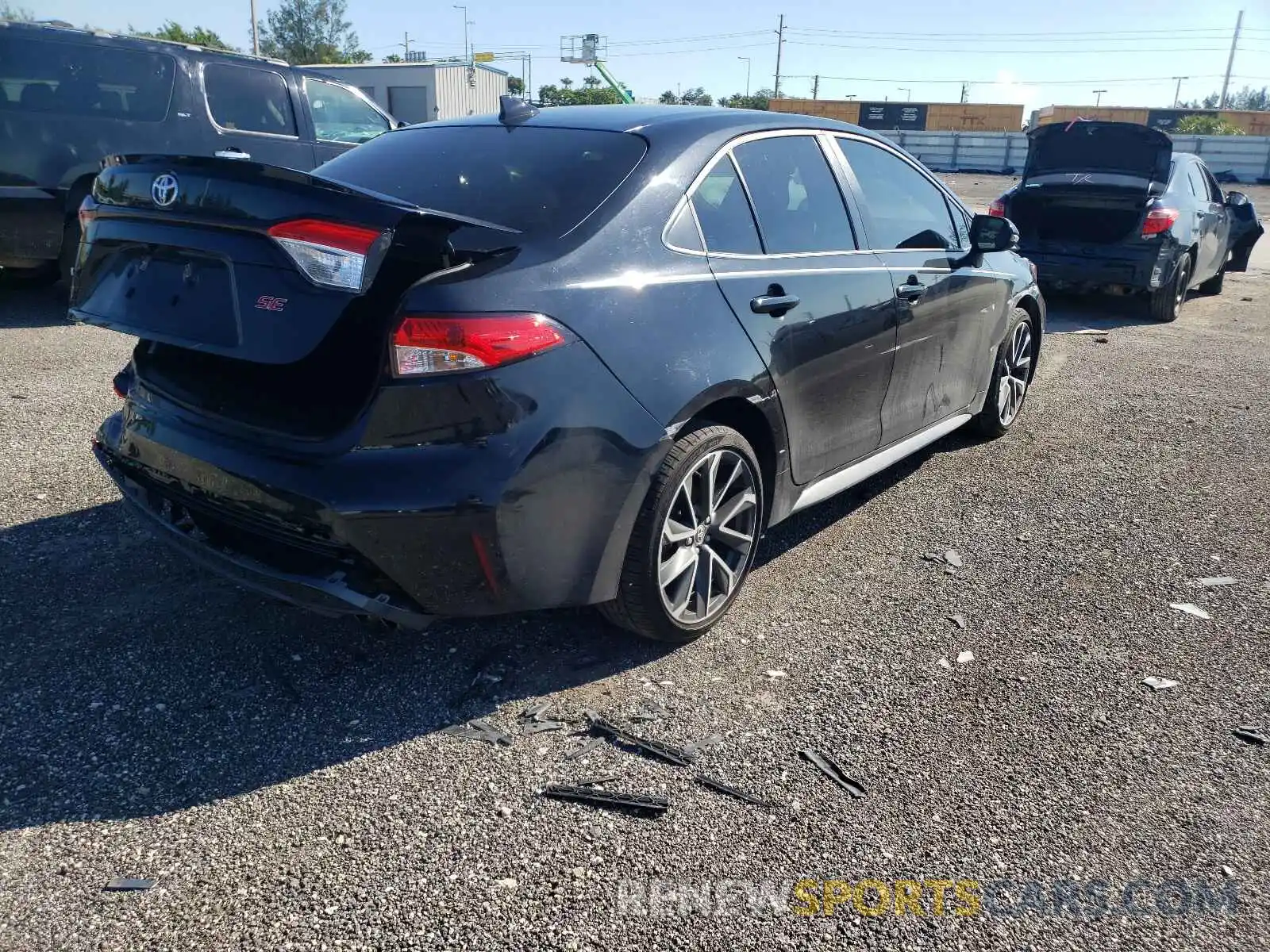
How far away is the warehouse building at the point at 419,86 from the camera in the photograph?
3750 centimetres

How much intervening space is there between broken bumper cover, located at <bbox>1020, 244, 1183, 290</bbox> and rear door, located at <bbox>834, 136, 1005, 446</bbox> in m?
5.15

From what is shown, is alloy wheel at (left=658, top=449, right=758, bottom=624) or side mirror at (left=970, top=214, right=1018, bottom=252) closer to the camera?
alloy wheel at (left=658, top=449, right=758, bottom=624)

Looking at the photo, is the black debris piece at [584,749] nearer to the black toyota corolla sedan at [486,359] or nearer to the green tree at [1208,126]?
the black toyota corolla sedan at [486,359]

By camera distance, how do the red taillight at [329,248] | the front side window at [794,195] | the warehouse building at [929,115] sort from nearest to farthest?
1. the red taillight at [329,248]
2. the front side window at [794,195]
3. the warehouse building at [929,115]

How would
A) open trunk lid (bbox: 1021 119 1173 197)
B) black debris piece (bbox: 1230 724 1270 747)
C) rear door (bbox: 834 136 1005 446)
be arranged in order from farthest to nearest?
open trunk lid (bbox: 1021 119 1173 197) → rear door (bbox: 834 136 1005 446) → black debris piece (bbox: 1230 724 1270 747)

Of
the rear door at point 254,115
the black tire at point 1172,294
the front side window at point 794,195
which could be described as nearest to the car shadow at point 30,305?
the rear door at point 254,115

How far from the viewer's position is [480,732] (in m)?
2.86

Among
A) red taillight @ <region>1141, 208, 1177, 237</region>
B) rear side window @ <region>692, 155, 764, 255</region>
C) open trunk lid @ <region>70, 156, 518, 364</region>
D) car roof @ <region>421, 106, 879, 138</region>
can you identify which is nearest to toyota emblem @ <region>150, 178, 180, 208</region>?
open trunk lid @ <region>70, 156, 518, 364</region>

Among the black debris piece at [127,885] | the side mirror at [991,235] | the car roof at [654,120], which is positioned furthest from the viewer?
the side mirror at [991,235]

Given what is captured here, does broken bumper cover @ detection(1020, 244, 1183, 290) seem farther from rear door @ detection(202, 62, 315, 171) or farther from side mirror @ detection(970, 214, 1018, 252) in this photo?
rear door @ detection(202, 62, 315, 171)

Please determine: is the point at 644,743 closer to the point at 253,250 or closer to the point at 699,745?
the point at 699,745

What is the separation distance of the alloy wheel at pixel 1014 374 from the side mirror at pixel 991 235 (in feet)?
2.57

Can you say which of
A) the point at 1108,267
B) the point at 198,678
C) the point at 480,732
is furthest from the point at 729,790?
the point at 1108,267

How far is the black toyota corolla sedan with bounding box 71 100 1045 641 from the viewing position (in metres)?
2.61
